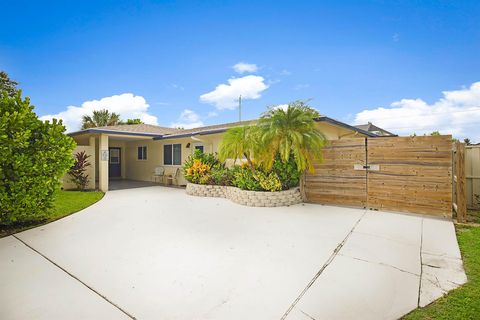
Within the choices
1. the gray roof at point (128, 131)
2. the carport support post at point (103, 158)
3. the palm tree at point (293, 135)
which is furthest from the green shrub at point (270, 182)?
the carport support post at point (103, 158)

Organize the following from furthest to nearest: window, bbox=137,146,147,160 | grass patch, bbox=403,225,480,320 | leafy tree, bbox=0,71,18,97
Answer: leafy tree, bbox=0,71,18,97 < window, bbox=137,146,147,160 < grass patch, bbox=403,225,480,320

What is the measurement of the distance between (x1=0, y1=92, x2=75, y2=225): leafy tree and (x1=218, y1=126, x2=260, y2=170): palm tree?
4502 millimetres

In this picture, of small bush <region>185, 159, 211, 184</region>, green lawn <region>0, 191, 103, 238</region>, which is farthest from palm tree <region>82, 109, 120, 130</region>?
small bush <region>185, 159, 211, 184</region>

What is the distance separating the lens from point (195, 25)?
33.8 ft

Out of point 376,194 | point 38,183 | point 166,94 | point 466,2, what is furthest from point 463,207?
point 166,94

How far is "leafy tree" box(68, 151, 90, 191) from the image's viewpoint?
11.1 meters

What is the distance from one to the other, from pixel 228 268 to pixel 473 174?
309 inches

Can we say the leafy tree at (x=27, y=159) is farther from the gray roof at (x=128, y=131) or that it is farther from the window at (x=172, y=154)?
the window at (x=172, y=154)

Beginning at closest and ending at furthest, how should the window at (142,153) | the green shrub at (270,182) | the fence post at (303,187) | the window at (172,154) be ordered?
the green shrub at (270,182), the fence post at (303,187), the window at (172,154), the window at (142,153)

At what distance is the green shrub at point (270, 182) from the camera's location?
7.83 m

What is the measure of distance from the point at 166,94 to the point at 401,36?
1551cm

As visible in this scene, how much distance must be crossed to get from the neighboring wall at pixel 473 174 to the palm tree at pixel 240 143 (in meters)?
6.17

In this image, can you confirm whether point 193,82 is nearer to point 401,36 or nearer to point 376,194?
point 401,36

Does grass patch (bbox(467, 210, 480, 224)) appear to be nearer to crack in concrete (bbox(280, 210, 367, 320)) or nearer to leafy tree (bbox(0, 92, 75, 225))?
crack in concrete (bbox(280, 210, 367, 320))
